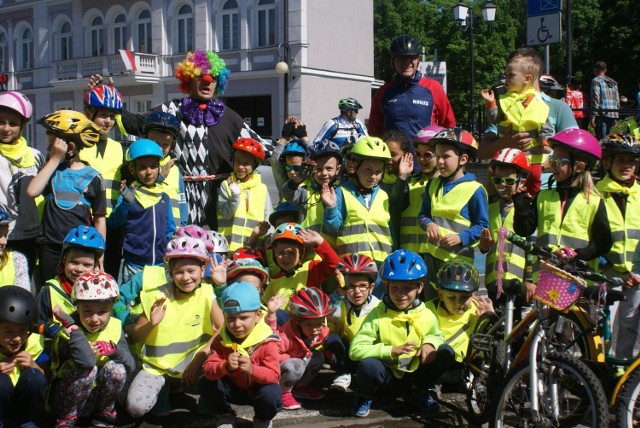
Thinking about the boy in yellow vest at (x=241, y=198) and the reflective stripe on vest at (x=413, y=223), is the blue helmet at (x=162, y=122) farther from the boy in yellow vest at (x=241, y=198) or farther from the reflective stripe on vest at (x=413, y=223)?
the reflective stripe on vest at (x=413, y=223)

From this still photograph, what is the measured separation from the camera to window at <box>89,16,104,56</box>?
123 feet

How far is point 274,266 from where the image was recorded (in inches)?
258

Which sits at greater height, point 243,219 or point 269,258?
point 243,219

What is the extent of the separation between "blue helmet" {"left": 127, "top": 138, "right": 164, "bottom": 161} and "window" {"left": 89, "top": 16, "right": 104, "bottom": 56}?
3303cm

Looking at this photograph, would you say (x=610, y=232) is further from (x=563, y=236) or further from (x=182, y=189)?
(x=182, y=189)

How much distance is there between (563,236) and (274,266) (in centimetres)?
230

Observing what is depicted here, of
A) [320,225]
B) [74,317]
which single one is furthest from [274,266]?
[74,317]

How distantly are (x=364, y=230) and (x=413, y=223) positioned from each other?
1.67 feet

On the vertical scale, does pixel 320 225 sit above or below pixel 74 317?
above

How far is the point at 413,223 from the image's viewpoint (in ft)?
22.3

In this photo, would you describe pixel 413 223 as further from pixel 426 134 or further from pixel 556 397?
pixel 556 397

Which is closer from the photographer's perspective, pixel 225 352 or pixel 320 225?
pixel 225 352

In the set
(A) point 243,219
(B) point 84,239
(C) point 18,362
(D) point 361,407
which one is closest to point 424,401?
(D) point 361,407

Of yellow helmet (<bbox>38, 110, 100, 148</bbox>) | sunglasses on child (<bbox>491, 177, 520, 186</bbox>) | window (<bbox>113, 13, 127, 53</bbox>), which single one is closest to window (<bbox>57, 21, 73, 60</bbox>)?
window (<bbox>113, 13, 127, 53</bbox>)
